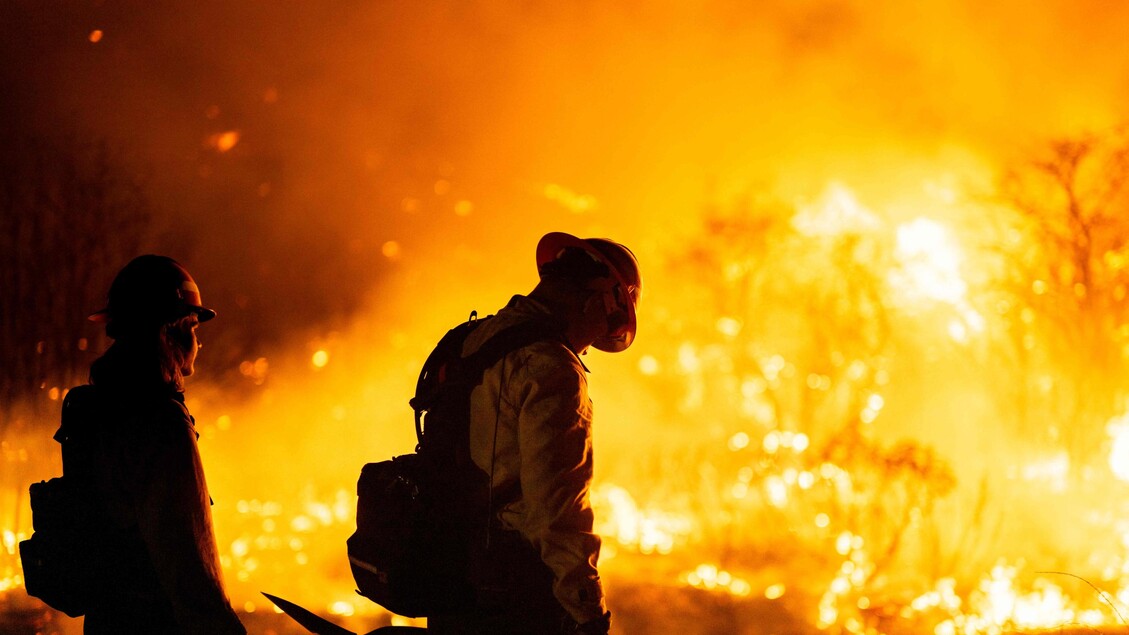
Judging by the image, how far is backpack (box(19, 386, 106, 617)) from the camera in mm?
2346

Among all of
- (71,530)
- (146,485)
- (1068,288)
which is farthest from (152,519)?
(1068,288)

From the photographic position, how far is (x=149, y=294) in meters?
2.48

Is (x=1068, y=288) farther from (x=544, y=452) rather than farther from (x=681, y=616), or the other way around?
(x=544, y=452)

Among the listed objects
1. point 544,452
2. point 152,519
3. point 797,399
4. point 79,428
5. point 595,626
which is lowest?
point 595,626

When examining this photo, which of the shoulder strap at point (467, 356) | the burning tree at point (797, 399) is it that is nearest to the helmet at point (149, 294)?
the shoulder strap at point (467, 356)

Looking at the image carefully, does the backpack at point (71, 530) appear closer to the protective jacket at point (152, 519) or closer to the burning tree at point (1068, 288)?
the protective jacket at point (152, 519)

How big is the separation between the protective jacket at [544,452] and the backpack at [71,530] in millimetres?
893

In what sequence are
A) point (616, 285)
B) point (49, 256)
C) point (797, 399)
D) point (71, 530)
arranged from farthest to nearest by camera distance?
point (797, 399) → point (49, 256) → point (616, 285) → point (71, 530)

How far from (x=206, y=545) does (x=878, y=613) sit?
254 inches

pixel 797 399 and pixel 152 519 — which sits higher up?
pixel 797 399

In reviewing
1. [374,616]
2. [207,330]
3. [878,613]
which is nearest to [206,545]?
[374,616]

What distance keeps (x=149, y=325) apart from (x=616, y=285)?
1146 millimetres

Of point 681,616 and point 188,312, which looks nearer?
→ point 188,312

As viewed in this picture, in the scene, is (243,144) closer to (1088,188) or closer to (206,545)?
(1088,188)
